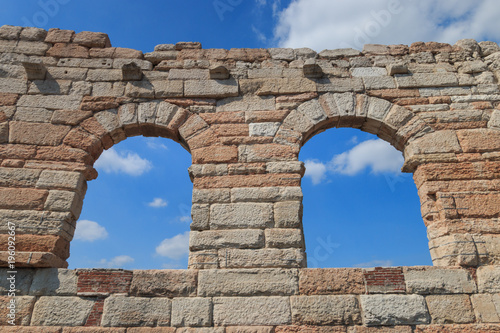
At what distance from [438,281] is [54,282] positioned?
14.5 ft

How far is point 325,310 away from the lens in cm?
369

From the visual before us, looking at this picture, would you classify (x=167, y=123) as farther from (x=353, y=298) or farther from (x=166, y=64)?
(x=353, y=298)

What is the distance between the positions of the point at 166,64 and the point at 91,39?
57.8 inches

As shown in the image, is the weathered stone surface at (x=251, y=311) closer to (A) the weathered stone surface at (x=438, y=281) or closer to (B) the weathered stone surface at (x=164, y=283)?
(B) the weathered stone surface at (x=164, y=283)

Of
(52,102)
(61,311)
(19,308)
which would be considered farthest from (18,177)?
(61,311)

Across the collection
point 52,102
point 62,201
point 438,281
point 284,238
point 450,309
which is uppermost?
point 52,102

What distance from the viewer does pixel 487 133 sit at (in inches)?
192

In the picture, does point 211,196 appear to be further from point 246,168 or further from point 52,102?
point 52,102

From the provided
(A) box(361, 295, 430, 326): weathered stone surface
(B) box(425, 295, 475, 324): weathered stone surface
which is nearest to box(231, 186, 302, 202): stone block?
(A) box(361, 295, 430, 326): weathered stone surface

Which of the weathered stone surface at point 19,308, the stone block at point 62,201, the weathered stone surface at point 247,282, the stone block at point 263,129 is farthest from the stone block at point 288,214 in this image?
the weathered stone surface at point 19,308

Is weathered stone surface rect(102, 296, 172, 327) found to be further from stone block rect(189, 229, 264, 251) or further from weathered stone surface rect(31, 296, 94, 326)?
stone block rect(189, 229, 264, 251)

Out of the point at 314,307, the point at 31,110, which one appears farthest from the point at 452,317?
the point at 31,110

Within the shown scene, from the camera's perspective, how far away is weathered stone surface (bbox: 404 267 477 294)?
12.5 feet

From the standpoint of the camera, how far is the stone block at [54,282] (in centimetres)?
382
